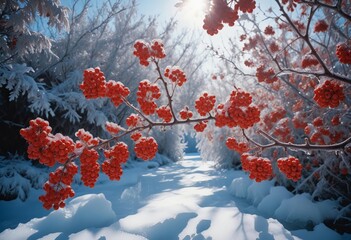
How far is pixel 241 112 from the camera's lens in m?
1.79

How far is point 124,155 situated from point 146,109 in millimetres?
465

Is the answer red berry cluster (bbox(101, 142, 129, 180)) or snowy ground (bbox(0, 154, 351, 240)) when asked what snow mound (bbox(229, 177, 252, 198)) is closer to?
snowy ground (bbox(0, 154, 351, 240))

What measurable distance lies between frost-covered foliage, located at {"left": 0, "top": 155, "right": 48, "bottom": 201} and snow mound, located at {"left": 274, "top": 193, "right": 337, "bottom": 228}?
5412mm

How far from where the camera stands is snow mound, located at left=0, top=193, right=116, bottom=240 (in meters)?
3.32

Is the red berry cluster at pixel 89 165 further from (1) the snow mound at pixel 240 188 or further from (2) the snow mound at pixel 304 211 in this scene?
(1) the snow mound at pixel 240 188

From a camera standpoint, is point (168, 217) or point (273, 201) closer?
point (168, 217)

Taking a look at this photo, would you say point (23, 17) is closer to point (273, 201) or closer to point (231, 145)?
point (231, 145)

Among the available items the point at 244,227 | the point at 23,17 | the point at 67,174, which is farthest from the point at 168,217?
the point at 23,17

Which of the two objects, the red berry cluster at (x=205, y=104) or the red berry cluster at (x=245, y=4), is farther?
the red berry cluster at (x=205, y=104)

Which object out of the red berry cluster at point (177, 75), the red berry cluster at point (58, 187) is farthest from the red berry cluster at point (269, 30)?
the red berry cluster at point (58, 187)

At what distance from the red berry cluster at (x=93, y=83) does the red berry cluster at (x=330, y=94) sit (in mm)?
1671

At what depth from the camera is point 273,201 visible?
4859 mm

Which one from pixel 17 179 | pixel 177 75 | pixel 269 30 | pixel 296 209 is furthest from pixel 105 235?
pixel 269 30

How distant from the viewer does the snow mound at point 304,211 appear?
13.5 feet
